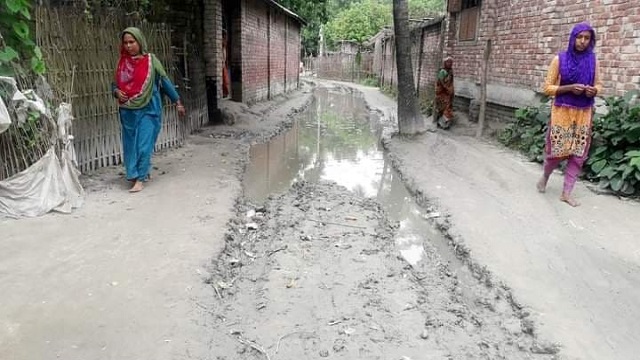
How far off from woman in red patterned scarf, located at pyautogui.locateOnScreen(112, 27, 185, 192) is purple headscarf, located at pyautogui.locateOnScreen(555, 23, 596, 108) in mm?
3943

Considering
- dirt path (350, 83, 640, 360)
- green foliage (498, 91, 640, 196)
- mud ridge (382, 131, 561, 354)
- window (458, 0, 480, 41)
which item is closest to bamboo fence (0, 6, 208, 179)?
mud ridge (382, 131, 561, 354)

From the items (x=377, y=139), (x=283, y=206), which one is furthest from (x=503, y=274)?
(x=377, y=139)

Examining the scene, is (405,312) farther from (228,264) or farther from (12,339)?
(12,339)

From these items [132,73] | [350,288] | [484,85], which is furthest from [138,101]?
[484,85]

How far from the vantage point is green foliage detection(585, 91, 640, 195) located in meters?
5.41

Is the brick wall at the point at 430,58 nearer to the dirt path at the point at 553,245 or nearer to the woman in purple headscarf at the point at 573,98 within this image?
the dirt path at the point at 553,245

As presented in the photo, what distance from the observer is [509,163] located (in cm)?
723

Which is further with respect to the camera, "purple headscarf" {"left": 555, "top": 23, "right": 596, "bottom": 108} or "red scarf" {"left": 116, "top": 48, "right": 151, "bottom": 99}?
"red scarf" {"left": 116, "top": 48, "right": 151, "bottom": 99}

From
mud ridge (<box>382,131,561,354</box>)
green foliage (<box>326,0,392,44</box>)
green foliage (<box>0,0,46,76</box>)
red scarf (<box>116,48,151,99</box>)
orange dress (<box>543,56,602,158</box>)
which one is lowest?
mud ridge (<box>382,131,561,354</box>)

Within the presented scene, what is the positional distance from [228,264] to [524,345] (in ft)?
7.06

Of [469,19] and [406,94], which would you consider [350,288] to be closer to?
[406,94]

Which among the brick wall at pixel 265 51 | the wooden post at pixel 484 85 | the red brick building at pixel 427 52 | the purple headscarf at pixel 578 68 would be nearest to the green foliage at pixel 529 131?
the wooden post at pixel 484 85

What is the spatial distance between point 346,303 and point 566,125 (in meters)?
3.15

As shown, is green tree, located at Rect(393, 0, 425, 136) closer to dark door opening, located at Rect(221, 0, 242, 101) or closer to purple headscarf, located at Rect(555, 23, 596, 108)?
dark door opening, located at Rect(221, 0, 242, 101)
